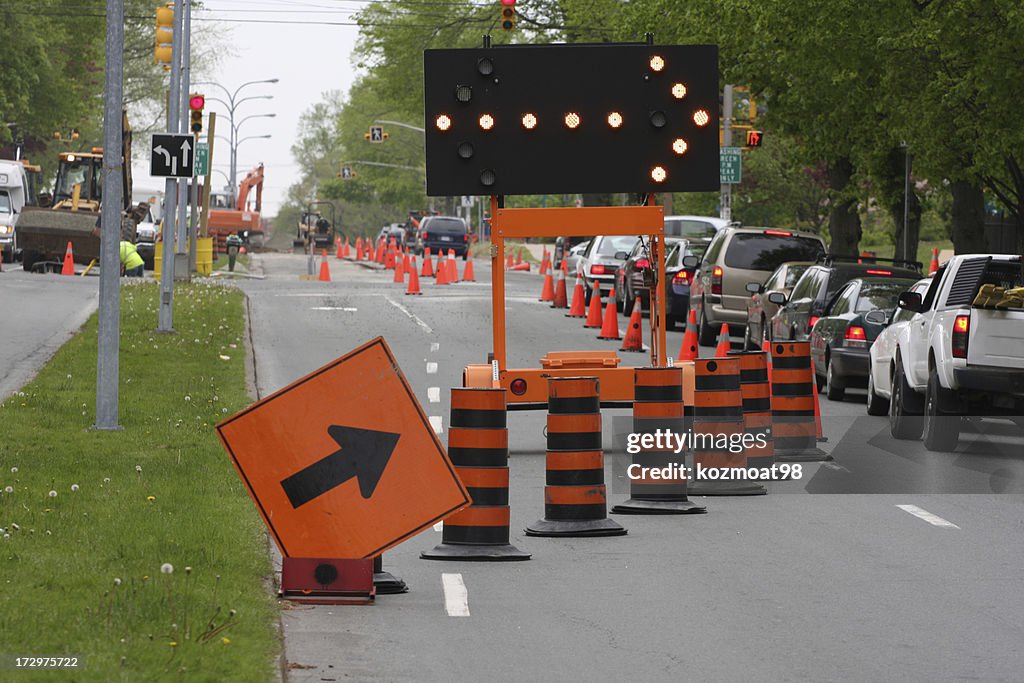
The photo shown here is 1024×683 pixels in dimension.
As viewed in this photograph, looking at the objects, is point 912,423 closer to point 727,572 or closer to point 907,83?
point 727,572

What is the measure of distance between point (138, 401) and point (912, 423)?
7.33m

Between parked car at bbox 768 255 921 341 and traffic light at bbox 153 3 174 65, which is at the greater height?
traffic light at bbox 153 3 174 65

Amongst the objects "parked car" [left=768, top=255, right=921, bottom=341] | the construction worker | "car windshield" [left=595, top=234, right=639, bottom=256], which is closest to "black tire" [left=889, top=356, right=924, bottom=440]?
"parked car" [left=768, top=255, right=921, bottom=341]

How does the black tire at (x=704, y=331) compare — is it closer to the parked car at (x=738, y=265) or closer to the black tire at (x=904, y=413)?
the parked car at (x=738, y=265)

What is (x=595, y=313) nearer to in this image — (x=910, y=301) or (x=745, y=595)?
(x=910, y=301)

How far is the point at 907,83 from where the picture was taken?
29.1 m

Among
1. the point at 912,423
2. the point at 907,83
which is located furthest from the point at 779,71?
the point at 912,423

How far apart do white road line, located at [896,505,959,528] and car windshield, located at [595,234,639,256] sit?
26769 millimetres

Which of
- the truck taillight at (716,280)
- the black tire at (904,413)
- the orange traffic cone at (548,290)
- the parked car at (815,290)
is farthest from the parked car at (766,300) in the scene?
the orange traffic cone at (548,290)

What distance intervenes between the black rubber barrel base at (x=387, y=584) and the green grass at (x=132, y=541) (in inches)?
22.5

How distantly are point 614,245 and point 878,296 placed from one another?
18340mm

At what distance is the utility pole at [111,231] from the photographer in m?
15.9

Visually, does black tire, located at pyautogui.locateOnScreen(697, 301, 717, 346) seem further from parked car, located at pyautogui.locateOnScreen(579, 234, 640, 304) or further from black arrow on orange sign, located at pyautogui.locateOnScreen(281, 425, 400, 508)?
black arrow on orange sign, located at pyautogui.locateOnScreen(281, 425, 400, 508)

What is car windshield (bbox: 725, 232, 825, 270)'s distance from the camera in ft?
100
